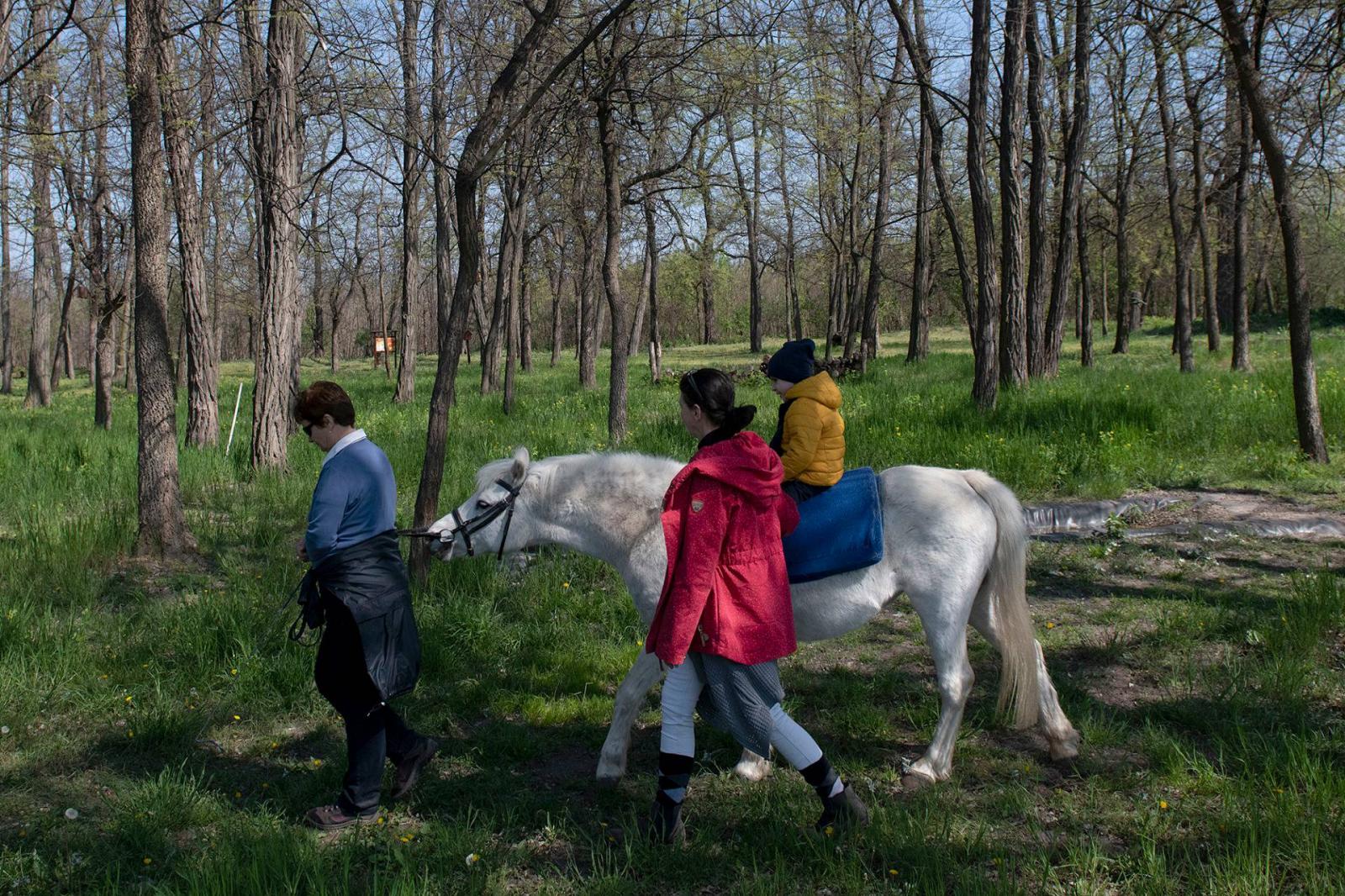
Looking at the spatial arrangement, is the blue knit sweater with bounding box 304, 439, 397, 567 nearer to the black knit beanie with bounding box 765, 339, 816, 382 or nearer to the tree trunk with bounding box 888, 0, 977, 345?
the black knit beanie with bounding box 765, 339, 816, 382

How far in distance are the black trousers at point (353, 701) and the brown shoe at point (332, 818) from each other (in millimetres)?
21

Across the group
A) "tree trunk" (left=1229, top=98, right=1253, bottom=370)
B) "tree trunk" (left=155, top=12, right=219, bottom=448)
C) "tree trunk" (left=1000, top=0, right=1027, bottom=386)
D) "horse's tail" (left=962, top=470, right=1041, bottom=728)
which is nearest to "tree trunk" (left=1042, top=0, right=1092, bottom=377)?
"tree trunk" (left=1229, top=98, right=1253, bottom=370)

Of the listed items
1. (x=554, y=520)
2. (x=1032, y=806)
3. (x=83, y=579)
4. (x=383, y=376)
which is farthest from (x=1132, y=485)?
(x=383, y=376)

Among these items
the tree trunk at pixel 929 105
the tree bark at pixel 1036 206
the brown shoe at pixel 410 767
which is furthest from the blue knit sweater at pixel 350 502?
the tree bark at pixel 1036 206

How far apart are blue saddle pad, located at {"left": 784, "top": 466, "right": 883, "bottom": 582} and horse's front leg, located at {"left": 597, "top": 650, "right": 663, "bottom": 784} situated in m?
0.80

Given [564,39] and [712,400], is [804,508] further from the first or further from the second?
[564,39]

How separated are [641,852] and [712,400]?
172cm

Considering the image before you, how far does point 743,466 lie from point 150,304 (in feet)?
19.5

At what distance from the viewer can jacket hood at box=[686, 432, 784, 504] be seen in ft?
11.0

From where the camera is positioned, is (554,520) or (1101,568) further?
(1101,568)

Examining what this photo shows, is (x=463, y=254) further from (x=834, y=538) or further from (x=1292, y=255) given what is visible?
(x=1292, y=255)

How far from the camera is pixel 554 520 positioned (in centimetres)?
444

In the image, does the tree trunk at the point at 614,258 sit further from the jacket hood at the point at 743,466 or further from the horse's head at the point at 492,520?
the jacket hood at the point at 743,466

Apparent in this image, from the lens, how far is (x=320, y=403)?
376cm
